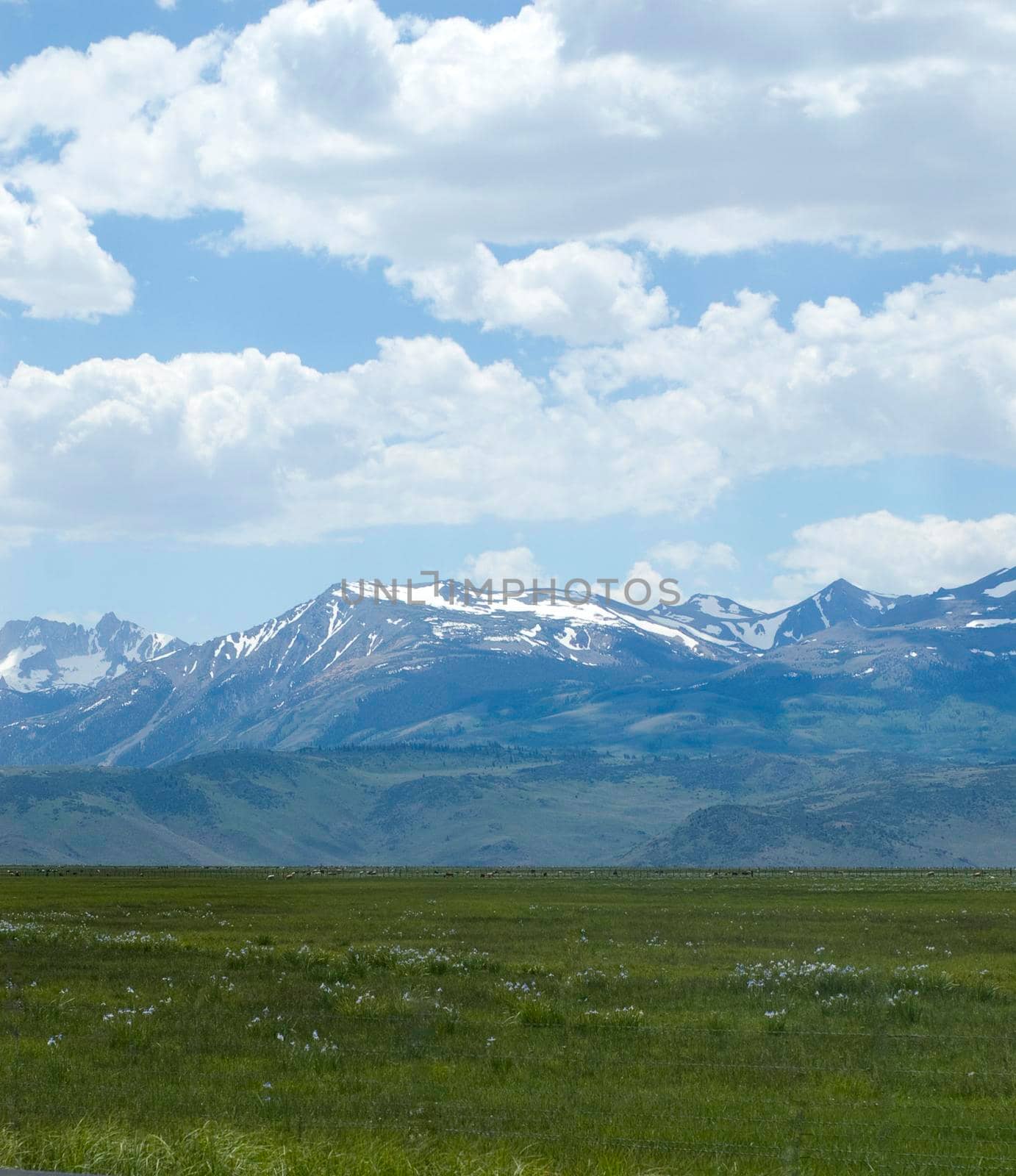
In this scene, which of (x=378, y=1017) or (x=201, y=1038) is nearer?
(x=201, y=1038)

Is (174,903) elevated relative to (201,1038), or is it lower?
lower

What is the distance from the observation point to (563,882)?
443 feet

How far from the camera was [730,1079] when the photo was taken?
21.9 meters

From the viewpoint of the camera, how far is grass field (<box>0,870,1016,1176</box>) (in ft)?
57.0

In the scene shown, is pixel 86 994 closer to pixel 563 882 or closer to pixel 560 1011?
pixel 560 1011

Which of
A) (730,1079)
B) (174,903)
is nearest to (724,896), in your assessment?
(174,903)

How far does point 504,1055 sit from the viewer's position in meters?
24.1

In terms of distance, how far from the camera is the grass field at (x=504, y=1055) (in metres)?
17.4

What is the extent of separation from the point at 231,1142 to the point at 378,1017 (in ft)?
37.7

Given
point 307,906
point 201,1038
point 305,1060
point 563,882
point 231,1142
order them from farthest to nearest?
point 563,882
point 307,906
point 201,1038
point 305,1060
point 231,1142

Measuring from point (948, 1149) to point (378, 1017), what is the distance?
13.0 m

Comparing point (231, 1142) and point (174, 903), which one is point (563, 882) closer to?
point (174, 903)

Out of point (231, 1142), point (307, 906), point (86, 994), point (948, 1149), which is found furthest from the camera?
point (307, 906)

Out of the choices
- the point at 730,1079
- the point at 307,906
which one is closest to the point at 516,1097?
the point at 730,1079
